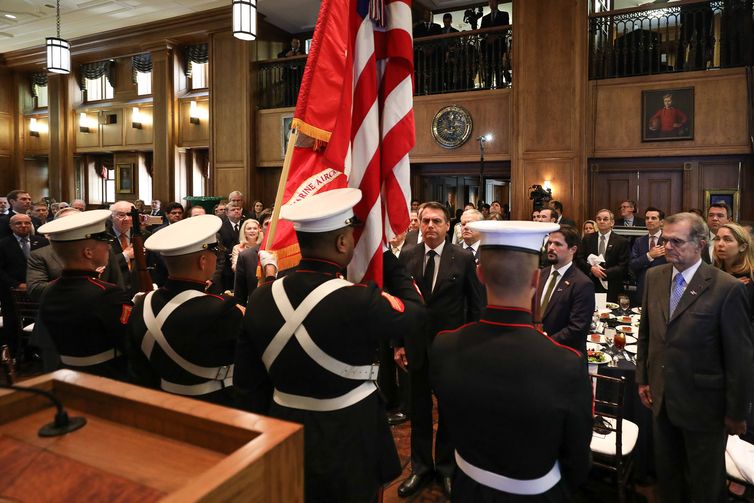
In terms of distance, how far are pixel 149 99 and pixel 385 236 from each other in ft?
42.2

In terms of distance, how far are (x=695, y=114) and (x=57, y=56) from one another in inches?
404

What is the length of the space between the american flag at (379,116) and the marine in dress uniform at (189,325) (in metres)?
0.59

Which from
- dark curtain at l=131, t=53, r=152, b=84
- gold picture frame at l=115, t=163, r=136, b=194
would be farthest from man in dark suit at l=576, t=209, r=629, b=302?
gold picture frame at l=115, t=163, r=136, b=194

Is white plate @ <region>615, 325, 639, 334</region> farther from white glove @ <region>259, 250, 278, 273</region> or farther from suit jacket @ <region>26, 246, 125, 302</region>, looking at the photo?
suit jacket @ <region>26, 246, 125, 302</region>

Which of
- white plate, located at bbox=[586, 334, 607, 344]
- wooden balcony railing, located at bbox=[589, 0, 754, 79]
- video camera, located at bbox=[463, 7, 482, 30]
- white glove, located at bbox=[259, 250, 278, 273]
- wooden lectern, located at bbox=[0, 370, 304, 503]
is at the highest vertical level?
video camera, located at bbox=[463, 7, 482, 30]

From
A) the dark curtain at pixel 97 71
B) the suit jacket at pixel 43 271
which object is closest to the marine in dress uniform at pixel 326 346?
the suit jacket at pixel 43 271

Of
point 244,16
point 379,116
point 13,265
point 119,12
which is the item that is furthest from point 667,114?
point 119,12

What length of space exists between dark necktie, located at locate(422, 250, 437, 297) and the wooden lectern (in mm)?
2358

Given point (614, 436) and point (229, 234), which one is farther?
point (229, 234)

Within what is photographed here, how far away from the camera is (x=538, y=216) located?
5.98m

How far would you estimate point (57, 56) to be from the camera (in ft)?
26.7

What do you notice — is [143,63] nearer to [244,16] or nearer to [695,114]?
[244,16]

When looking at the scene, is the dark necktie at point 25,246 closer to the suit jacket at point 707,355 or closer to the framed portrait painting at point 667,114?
the suit jacket at point 707,355

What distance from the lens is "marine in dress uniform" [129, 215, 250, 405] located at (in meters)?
1.98
